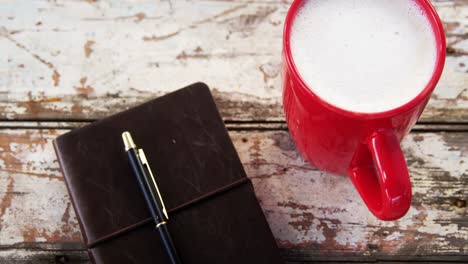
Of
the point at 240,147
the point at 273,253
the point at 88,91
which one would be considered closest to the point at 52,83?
the point at 88,91

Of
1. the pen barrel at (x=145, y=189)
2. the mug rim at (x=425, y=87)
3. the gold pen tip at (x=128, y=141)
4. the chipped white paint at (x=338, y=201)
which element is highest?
the mug rim at (x=425, y=87)

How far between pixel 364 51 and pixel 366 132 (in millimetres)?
95

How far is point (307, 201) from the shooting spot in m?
0.70

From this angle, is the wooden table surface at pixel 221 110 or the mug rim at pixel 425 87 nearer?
the mug rim at pixel 425 87

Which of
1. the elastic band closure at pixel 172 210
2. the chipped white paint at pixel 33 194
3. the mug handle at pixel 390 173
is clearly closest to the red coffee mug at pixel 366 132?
the mug handle at pixel 390 173

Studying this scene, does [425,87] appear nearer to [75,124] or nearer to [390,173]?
[390,173]

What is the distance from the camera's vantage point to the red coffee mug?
0.49 meters

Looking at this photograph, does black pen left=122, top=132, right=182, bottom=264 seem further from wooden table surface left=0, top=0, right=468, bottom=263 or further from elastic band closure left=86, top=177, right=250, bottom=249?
wooden table surface left=0, top=0, right=468, bottom=263

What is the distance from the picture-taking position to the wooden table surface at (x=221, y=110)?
687 mm

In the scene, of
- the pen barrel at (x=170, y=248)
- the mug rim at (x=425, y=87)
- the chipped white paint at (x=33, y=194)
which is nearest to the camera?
the mug rim at (x=425, y=87)

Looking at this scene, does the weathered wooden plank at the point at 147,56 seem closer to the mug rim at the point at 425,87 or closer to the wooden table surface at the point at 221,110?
the wooden table surface at the point at 221,110

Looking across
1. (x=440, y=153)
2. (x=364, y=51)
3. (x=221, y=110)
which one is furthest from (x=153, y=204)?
(x=440, y=153)

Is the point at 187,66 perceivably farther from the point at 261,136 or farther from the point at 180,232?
the point at 180,232

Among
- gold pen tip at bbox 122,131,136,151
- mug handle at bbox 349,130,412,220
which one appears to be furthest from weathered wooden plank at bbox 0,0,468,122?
mug handle at bbox 349,130,412,220
